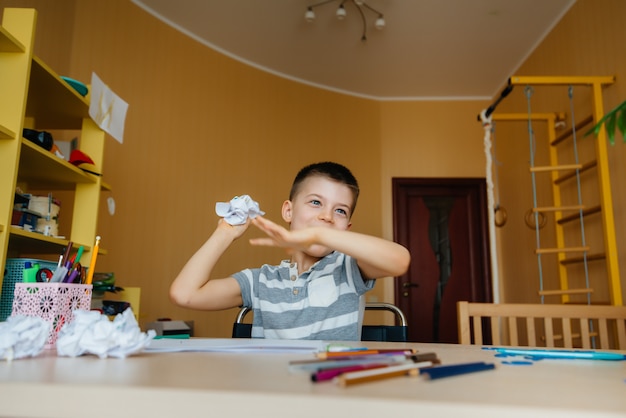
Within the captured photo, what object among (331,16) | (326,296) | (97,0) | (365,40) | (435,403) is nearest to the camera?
(435,403)

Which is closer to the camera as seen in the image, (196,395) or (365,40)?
(196,395)

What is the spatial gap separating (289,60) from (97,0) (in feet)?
5.18

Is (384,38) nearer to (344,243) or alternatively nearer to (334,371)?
(344,243)

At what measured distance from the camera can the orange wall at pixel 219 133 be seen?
2.78m

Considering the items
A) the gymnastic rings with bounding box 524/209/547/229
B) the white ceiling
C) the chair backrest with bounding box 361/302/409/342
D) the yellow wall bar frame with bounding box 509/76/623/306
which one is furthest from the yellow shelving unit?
the gymnastic rings with bounding box 524/209/547/229

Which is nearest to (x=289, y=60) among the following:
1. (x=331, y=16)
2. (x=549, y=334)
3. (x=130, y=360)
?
(x=331, y=16)

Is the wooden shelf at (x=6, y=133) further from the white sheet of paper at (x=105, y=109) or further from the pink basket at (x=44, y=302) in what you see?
the pink basket at (x=44, y=302)

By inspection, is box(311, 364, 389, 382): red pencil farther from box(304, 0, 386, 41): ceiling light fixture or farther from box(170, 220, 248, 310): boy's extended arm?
box(304, 0, 386, 41): ceiling light fixture

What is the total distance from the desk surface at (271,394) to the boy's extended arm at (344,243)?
247 mm

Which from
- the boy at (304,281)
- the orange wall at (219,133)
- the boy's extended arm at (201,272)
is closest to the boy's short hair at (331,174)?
the boy at (304,281)

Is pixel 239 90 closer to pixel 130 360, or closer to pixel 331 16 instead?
pixel 331 16

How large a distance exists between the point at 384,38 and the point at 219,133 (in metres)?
1.45

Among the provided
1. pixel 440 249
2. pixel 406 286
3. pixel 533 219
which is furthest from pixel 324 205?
pixel 440 249

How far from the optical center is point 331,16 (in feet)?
10.9
